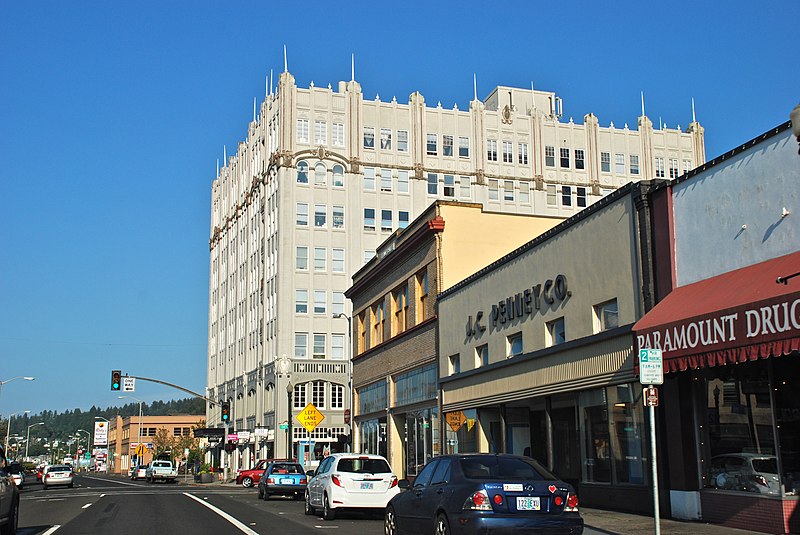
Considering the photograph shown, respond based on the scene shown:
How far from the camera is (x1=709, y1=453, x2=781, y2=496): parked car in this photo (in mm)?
15891

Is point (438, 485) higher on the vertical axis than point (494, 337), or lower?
lower

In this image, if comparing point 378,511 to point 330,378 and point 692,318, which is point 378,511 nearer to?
Answer: point 692,318

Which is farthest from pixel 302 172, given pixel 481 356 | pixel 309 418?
pixel 481 356

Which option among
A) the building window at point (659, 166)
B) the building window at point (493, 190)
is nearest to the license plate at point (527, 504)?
the building window at point (493, 190)

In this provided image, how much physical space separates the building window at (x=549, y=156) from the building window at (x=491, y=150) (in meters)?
4.68

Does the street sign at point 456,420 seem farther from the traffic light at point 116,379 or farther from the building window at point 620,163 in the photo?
the building window at point 620,163

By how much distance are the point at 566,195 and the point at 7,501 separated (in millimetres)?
65859

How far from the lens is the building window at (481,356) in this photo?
2889cm

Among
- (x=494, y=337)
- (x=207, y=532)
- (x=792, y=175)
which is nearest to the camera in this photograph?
(x=792, y=175)

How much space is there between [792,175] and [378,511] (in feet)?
42.4

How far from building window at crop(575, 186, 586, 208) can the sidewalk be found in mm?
59606

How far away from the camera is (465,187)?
248 ft

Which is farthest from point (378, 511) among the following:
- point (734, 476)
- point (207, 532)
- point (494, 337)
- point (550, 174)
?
point (550, 174)

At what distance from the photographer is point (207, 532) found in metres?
18.5
